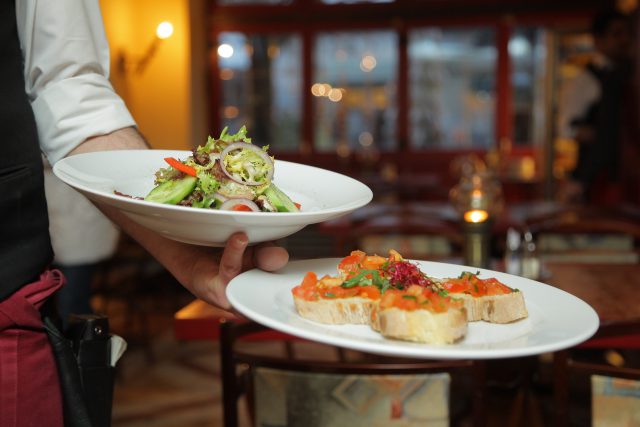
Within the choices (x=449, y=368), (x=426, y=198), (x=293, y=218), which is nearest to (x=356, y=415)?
(x=449, y=368)

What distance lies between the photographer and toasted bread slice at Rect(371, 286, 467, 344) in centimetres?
77

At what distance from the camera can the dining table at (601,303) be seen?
153 cm

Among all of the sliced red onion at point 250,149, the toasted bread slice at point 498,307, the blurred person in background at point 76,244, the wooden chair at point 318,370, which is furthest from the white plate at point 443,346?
the blurred person in background at point 76,244

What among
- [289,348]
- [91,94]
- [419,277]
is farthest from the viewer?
[289,348]

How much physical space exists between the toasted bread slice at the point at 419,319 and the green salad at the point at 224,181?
0.21 meters

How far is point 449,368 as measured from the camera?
4.84 feet

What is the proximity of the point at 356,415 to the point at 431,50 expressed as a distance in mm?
7630

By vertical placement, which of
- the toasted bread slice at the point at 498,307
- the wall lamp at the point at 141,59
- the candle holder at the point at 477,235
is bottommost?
the candle holder at the point at 477,235

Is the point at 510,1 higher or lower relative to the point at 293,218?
higher

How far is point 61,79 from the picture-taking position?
115 centimetres

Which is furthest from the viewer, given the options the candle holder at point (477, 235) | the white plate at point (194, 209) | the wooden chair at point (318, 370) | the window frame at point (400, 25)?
the window frame at point (400, 25)

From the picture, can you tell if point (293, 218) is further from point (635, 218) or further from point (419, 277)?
point (635, 218)

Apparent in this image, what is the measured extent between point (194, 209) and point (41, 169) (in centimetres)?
37

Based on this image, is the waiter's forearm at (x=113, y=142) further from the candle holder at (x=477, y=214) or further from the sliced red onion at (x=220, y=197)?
the candle holder at (x=477, y=214)
